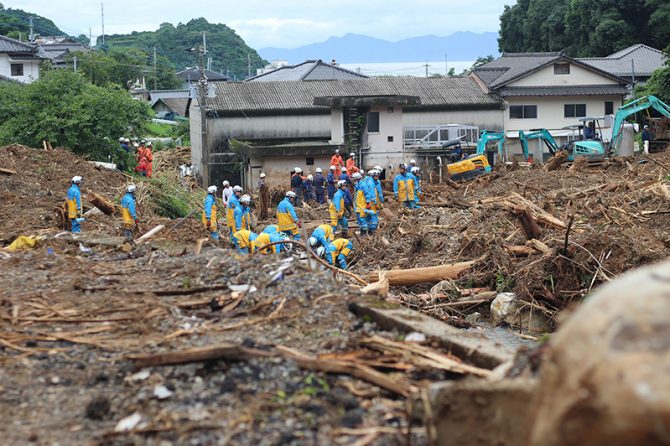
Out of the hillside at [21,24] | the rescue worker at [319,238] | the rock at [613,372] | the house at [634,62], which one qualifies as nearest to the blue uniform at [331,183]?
the rescue worker at [319,238]

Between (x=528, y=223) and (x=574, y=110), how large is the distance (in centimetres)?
2993

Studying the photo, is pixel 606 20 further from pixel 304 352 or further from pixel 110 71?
pixel 304 352

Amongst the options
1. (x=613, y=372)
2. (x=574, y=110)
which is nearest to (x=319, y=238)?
(x=613, y=372)

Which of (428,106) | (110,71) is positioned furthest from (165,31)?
(428,106)

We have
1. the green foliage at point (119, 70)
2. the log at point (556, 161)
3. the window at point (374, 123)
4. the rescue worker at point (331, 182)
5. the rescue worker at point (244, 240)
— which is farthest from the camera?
the green foliage at point (119, 70)

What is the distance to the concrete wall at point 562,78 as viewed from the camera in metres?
44.4

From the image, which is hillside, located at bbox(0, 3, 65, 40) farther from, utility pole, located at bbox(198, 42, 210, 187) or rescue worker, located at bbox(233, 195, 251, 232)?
rescue worker, located at bbox(233, 195, 251, 232)

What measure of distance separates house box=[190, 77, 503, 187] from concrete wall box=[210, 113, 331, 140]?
42mm

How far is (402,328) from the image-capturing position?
7773mm

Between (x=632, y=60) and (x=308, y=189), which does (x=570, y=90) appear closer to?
(x=632, y=60)

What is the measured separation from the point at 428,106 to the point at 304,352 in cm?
3596

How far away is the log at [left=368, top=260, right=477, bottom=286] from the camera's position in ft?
52.9

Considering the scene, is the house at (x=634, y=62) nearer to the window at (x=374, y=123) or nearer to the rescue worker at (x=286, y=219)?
the window at (x=374, y=123)

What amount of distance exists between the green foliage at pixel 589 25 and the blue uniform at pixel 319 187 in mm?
27615
